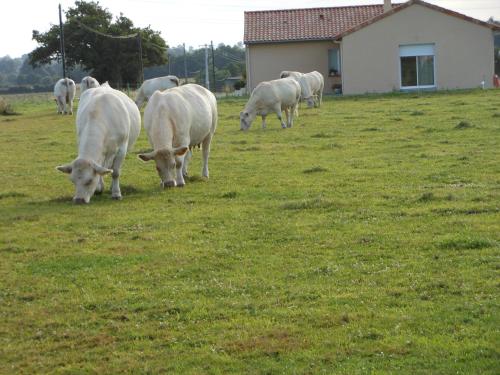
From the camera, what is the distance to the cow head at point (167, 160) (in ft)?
44.8

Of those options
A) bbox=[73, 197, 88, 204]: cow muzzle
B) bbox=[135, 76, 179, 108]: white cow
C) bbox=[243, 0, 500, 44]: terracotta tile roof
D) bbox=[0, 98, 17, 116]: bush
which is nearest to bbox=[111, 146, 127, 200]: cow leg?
bbox=[73, 197, 88, 204]: cow muzzle

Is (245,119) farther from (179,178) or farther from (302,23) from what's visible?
(302,23)

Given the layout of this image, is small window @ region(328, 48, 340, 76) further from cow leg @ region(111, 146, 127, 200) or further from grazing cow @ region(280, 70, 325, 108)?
cow leg @ region(111, 146, 127, 200)

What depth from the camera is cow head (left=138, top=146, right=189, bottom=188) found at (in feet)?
44.8

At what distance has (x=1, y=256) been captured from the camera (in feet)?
31.4

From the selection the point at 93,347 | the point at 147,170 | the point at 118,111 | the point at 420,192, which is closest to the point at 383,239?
the point at 420,192

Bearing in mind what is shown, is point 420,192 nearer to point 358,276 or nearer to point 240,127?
point 358,276

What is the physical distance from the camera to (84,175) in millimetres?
12586

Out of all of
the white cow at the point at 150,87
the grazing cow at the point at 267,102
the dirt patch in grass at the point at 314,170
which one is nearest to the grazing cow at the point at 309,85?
the white cow at the point at 150,87

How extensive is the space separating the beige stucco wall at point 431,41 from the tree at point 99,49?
22072 mm

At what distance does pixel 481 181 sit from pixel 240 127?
1342cm

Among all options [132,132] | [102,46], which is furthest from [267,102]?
[102,46]

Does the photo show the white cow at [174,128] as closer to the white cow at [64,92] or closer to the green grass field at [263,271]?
the green grass field at [263,271]

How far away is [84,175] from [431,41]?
34.8 metres
